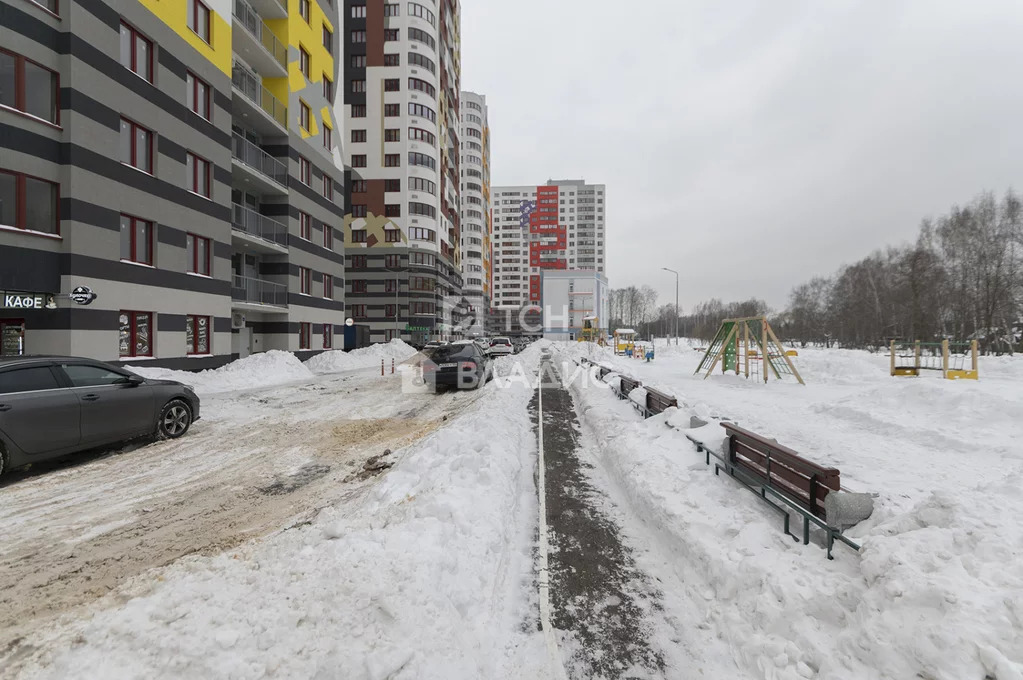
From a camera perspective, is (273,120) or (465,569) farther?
(273,120)

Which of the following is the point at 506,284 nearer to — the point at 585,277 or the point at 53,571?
the point at 585,277

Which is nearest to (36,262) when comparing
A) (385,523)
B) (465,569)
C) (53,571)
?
(53,571)

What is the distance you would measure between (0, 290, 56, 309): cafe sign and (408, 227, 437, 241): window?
42982 mm

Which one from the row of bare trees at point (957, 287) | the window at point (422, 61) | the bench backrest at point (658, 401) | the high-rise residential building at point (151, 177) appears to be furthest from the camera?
the window at point (422, 61)

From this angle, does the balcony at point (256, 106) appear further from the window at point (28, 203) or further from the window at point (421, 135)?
the window at point (421, 135)

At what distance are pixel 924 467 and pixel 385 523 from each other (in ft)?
26.0

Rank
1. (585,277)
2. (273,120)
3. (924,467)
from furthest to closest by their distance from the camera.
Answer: (585,277) → (273,120) → (924,467)

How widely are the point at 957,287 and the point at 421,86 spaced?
5892cm

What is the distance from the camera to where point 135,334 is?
1475 centimetres

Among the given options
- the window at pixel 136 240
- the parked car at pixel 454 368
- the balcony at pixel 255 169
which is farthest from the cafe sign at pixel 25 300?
the parked car at pixel 454 368

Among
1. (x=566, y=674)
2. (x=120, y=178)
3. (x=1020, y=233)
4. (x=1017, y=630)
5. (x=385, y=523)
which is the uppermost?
(x=1020, y=233)

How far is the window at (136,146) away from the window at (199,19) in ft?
17.4

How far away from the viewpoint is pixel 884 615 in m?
2.63

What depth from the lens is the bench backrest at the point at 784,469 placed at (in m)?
4.07
